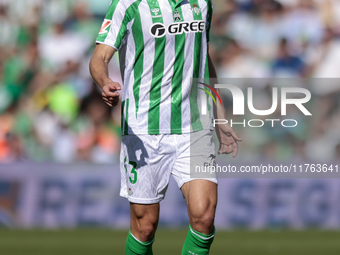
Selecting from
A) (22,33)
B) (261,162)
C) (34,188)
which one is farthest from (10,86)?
(261,162)

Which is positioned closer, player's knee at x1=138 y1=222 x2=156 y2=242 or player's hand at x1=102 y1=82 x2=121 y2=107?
player's hand at x1=102 y1=82 x2=121 y2=107

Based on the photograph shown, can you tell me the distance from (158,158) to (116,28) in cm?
76

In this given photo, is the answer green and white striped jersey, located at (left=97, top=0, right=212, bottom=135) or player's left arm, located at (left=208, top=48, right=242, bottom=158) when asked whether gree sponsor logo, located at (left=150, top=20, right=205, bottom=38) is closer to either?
green and white striped jersey, located at (left=97, top=0, right=212, bottom=135)

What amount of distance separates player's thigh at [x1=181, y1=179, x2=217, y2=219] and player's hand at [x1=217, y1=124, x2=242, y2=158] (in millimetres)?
352

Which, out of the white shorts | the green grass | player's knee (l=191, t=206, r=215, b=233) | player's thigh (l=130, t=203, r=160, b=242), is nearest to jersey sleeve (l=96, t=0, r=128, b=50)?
the white shorts

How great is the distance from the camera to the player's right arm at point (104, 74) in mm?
2359

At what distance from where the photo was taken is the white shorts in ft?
9.60

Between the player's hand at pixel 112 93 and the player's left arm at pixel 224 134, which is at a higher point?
the player's hand at pixel 112 93

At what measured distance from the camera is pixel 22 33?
646 cm

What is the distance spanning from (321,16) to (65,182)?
12.1 ft

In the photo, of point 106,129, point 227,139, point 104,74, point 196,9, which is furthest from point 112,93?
point 106,129

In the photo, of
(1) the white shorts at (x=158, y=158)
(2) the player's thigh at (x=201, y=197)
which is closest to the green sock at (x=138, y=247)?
(1) the white shorts at (x=158, y=158)

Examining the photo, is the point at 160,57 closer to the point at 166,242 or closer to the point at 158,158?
the point at 158,158

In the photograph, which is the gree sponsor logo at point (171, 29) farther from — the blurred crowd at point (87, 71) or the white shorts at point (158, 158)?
the blurred crowd at point (87, 71)
